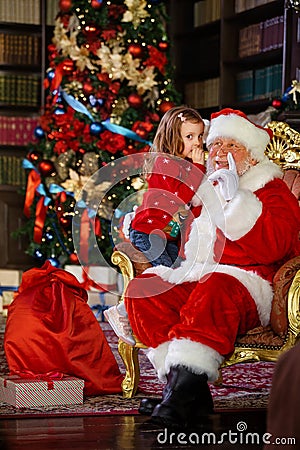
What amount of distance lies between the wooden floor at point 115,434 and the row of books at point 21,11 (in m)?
4.79

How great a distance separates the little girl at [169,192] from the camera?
3957 millimetres

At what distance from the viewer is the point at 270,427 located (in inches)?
97.2

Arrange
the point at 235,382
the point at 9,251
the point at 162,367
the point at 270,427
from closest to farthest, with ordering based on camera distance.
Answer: the point at 270,427
the point at 162,367
the point at 235,382
the point at 9,251

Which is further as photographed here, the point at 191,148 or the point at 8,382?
the point at 191,148

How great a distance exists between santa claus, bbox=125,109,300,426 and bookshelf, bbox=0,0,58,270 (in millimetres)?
3922

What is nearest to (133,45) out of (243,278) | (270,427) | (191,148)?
(191,148)

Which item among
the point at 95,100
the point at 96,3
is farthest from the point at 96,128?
the point at 96,3

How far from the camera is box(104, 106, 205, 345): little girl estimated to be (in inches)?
156

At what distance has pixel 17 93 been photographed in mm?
7668

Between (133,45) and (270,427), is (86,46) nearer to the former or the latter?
(133,45)

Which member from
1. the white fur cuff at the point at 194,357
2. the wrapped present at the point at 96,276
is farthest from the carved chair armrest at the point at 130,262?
the wrapped present at the point at 96,276

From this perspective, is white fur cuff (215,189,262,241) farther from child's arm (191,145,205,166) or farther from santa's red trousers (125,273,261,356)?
child's arm (191,145,205,166)

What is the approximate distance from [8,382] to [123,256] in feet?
2.21

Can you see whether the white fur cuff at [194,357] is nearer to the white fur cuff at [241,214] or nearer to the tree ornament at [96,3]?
the white fur cuff at [241,214]
